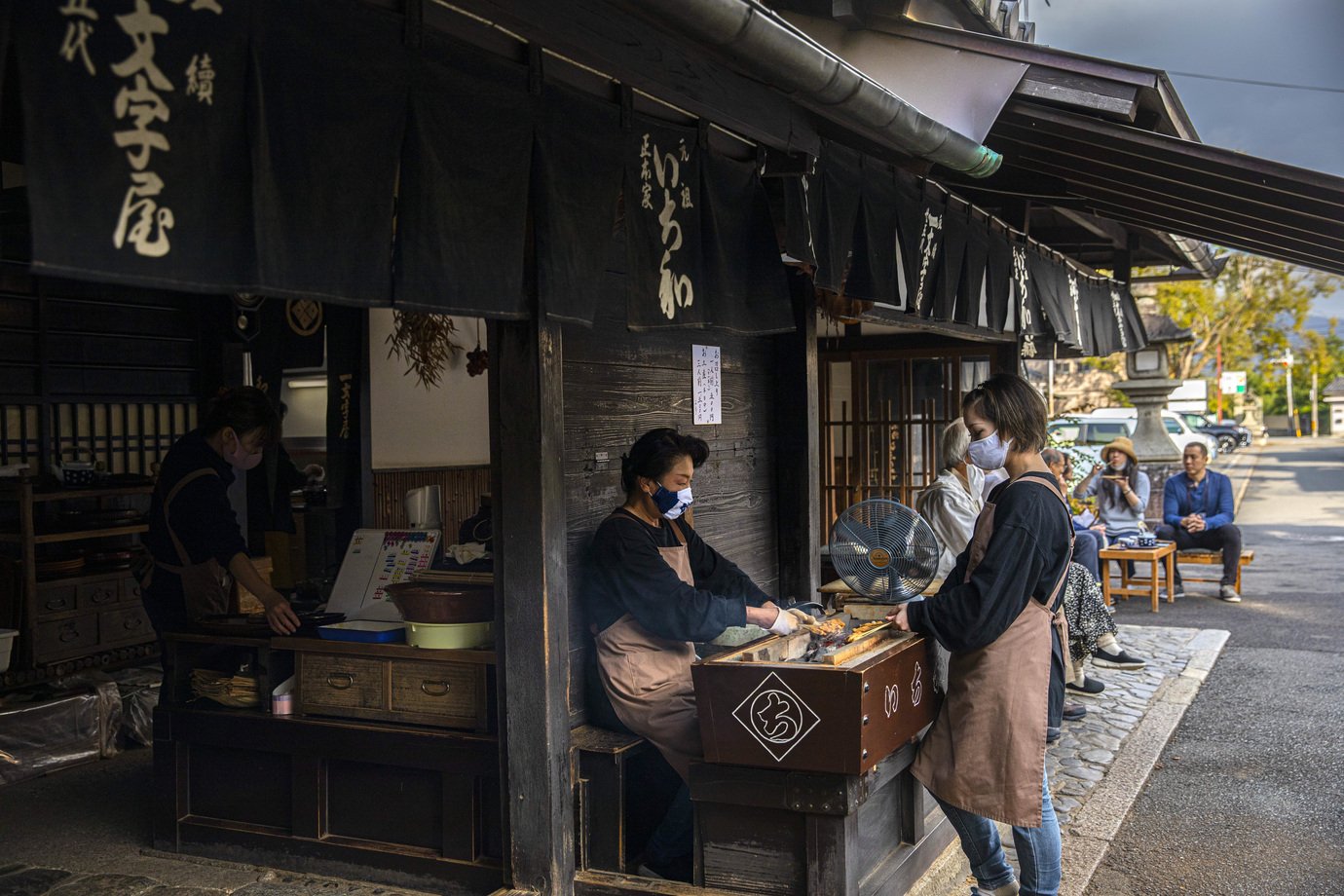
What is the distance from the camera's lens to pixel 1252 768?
731cm

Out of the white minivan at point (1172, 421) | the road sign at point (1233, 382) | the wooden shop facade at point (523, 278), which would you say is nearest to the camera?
the wooden shop facade at point (523, 278)

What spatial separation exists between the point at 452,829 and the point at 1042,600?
110 inches

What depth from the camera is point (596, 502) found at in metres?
5.77

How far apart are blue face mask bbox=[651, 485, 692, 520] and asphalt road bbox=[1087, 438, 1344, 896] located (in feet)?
8.95

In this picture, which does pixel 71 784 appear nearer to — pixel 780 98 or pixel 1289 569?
pixel 780 98

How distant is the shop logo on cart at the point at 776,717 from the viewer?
446 centimetres

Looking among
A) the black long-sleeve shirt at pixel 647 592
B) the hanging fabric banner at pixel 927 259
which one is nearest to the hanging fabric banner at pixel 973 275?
the hanging fabric banner at pixel 927 259

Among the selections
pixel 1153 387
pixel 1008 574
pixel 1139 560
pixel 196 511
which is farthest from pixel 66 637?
pixel 1153 387

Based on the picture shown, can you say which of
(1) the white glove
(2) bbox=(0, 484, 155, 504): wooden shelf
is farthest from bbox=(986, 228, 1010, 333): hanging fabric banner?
(2) bbox=(0, 484, 155, 504): wooden shelf

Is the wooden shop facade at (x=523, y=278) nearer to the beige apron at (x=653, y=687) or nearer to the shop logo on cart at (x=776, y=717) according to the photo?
the shop logo on cart at (x=776, y=717)

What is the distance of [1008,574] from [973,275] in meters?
4.92

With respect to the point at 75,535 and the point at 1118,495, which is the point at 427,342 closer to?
the point at 75,535

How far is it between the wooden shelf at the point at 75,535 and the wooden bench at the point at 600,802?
4.93 metres

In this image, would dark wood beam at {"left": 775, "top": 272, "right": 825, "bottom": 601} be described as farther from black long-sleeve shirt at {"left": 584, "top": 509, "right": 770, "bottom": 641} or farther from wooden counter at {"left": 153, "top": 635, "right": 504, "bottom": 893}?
wooden counter at {"left": 153, "top": 635, "right": 504, "bottom": 893}
